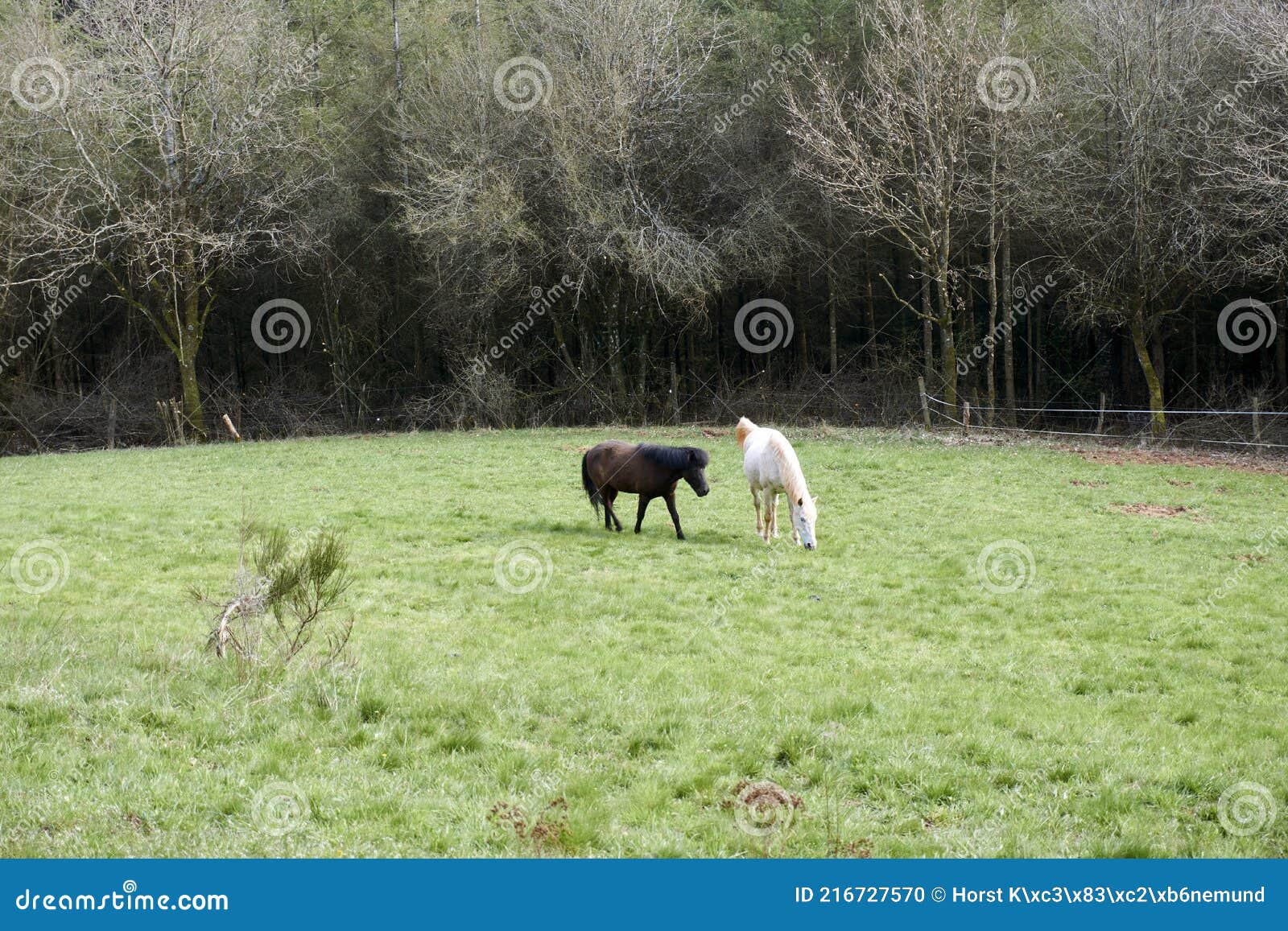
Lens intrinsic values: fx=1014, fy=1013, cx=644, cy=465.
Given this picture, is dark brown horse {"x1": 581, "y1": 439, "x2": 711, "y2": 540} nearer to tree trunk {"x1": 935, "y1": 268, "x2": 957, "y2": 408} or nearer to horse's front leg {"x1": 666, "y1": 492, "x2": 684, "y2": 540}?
horse's front leg {"x1": 666, "y1": 492, "x2": 684, "y2": 540}

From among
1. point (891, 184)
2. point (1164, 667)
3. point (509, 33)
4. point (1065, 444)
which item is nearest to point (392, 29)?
point (509, 33)

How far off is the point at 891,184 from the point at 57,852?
90.4 feet

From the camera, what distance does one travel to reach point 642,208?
90.3 ft

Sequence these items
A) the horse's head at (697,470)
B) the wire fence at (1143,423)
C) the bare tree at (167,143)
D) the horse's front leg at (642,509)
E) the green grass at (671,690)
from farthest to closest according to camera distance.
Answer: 1. the bare tree at (167,143)
2. the wire fence at (1143,423)
3. the horse's front leg at (642,509)
4. the horse's head at (697,470)
5. the green grass at (671,690)

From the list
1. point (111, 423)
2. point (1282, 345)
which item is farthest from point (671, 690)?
point (111, 423)

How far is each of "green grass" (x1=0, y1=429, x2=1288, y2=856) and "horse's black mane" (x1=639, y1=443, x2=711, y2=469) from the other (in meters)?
1.01

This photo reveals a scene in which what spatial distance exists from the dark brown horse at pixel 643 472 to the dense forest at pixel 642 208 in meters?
12.9

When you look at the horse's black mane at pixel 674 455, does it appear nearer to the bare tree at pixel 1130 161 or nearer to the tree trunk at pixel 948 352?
the tree trunk at pixel 948 352

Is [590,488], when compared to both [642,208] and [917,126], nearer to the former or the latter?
[642,208]

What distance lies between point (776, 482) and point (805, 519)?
619mm

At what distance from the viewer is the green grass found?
492 centimetres

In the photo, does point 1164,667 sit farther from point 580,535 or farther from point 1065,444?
point 1065,444

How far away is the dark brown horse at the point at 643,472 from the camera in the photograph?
13.0m

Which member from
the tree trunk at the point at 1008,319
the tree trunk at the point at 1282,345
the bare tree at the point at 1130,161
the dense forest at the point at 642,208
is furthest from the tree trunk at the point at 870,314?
the tree trunk at the point at 1282,345
